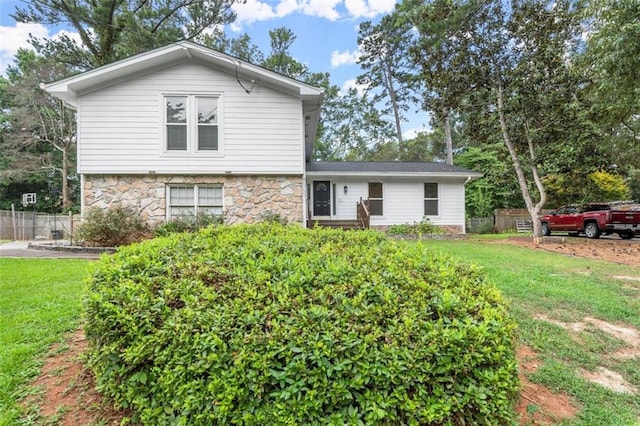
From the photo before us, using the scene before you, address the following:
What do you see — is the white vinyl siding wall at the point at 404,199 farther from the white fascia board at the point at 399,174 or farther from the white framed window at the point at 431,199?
the white fascia board at the point at 399,174

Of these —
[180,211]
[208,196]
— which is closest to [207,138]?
[208,196]

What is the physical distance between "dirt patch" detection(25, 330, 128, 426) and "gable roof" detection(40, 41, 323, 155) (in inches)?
330

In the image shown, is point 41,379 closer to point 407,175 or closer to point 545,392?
point 545,392

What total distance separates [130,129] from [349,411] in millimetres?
10206

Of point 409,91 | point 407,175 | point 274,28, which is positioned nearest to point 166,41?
point 274,28

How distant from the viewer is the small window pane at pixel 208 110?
32.2ft

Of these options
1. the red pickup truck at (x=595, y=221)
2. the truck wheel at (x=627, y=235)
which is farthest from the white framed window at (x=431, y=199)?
the truck wheel at (x=627, y=235)

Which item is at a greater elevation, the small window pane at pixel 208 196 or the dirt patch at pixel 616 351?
the small window pane at pixel 208 196

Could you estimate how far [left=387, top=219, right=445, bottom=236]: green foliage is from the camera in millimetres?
13125

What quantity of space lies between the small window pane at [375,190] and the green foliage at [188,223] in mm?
6448

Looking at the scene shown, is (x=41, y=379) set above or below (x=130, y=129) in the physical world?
below

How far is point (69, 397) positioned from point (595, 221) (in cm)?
1657

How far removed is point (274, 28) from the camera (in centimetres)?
2191

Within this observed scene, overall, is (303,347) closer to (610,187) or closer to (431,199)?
(431,199)
